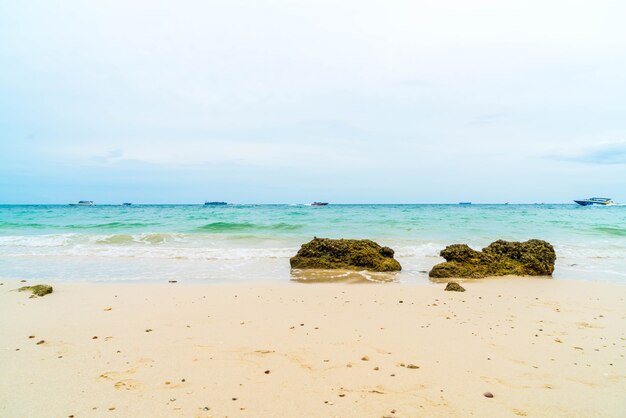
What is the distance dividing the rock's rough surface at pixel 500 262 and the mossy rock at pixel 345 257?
54.3 inches

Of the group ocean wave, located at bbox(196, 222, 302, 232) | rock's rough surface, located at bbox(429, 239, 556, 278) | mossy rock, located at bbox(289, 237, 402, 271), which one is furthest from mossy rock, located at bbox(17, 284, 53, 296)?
ocean wave, located at bbox(196, 222, 302, 232)

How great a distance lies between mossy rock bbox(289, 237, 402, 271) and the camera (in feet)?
33.7

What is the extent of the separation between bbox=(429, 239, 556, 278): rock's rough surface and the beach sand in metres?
2.44

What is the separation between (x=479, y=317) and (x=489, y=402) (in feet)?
8.78

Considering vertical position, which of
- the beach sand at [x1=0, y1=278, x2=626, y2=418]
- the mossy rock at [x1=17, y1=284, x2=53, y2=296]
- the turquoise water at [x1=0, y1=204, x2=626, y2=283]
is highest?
the mossy rock at [x1=17, y1=284, x2=53, y2=296]

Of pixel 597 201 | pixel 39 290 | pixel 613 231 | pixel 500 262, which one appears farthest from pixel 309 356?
pixel 597 201

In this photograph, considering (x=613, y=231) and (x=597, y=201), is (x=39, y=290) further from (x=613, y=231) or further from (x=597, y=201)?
(x=597, y=201)

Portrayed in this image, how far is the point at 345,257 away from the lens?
1052cm

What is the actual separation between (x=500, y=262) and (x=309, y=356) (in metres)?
7.52

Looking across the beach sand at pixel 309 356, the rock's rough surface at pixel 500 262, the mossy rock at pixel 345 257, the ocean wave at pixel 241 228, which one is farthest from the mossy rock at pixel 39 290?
the ocean wave at pixel 241 228

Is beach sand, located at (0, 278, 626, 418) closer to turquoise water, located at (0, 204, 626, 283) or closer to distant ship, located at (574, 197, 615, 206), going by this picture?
turquoise water, located at (0, 204, 626, 283)

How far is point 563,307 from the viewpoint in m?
6.41

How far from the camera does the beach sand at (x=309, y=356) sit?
10.4 ft

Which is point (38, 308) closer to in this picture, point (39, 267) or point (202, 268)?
point (202, 268)
